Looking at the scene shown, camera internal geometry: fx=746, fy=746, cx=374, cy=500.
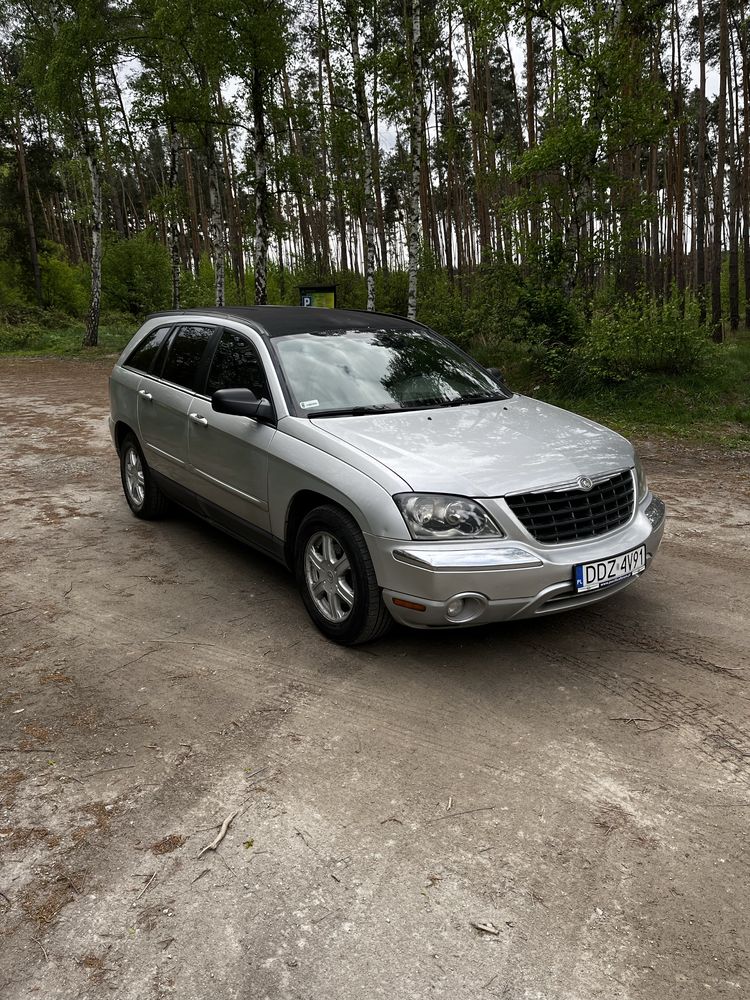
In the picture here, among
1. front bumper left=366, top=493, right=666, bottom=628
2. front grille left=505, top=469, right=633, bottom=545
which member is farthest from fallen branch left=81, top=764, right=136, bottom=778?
front grille left=505, top=469, right=633, bottom=545

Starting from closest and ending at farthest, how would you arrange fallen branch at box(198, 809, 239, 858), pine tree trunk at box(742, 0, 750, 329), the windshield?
fallen branch at box(198, 809, 239, 858) < the windshield < pine tree trunk at box(742, 0, 750, 329)

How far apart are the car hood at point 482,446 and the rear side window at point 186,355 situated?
5.19 feet

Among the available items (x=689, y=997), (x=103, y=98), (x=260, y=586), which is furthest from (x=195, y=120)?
(x=689, y=997)

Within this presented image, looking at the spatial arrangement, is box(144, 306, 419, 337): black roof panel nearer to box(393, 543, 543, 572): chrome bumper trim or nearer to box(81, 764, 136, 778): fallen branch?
box(393, 543, 543, 572): chrome bumper trim

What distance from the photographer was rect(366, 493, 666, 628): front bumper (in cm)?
343

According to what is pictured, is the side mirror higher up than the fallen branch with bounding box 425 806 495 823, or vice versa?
the side mirror

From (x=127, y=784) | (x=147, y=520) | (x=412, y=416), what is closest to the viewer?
(x=127, y=784)

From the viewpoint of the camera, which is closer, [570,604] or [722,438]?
[570,604]

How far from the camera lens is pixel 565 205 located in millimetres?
12375

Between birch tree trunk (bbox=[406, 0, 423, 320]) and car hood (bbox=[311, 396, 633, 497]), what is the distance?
11.0 m

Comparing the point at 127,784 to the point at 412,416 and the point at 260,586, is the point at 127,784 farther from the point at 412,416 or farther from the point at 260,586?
the point at 412,416

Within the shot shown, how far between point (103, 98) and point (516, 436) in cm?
2413

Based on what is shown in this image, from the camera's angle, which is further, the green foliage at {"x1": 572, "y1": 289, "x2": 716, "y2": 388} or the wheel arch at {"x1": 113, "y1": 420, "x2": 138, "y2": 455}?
the green foliage at {"x1": 572, "y1": 289, "x2": 716, "y2": 388}

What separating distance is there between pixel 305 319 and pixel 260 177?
48.6 feet
